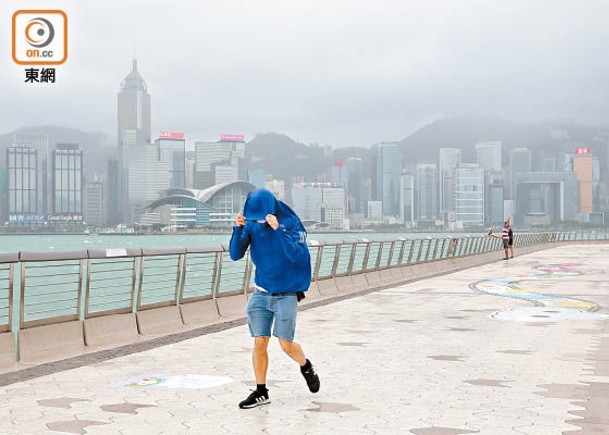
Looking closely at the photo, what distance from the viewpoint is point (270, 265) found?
760 centimetres

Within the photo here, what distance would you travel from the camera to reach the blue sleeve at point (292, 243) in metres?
7.53

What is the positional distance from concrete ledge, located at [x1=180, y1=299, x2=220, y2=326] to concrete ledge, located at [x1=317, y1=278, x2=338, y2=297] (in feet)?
20.8

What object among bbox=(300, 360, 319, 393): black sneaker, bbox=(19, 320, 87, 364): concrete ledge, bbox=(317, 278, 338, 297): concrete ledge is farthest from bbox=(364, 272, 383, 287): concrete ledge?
bbox=(300, 360, 319, 393): black sneaker

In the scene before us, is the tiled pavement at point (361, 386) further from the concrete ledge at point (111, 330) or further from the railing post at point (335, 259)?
the railing post at point (335, 259)

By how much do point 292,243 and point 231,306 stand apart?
9.19m

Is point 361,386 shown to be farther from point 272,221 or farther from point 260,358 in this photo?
point 272,221

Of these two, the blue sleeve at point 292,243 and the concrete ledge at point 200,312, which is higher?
the blue sleeve at point 292,243

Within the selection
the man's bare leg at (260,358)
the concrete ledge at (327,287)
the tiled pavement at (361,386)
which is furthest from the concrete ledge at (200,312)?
the man's bare leg at (260,358)

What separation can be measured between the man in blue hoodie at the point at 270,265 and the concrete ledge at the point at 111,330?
473 cm

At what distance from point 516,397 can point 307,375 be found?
1.96m

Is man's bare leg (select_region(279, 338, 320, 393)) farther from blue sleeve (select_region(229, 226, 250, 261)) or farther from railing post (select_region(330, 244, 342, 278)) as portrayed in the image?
railing post (select_region(330, 244, 342, 278))

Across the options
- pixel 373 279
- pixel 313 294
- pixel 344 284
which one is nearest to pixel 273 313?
pixel 313 294

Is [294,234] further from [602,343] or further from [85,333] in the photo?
[602,343]

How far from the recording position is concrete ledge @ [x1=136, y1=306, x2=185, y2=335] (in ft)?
43.9
